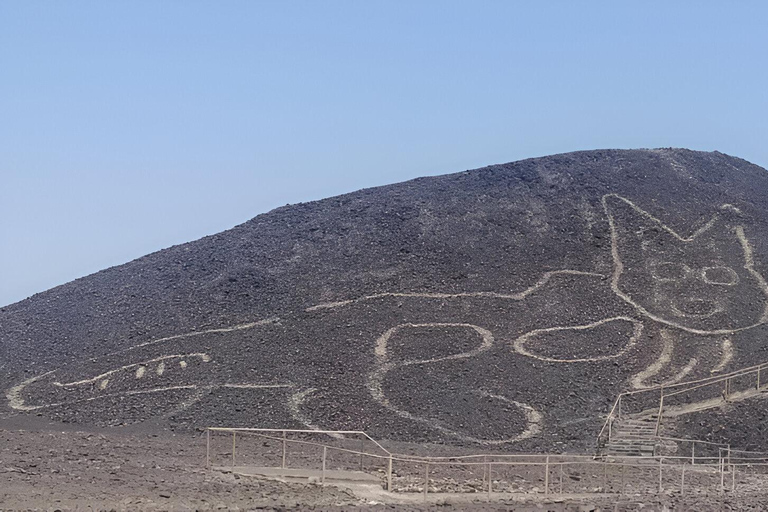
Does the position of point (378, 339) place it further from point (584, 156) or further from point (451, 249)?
point (584, 156)

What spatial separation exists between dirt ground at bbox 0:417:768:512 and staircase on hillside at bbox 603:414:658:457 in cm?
335

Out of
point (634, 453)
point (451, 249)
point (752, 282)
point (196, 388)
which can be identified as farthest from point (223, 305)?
point (752, 282)

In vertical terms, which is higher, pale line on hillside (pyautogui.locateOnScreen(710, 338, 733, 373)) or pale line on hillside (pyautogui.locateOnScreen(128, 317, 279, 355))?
pale line on hillside (pyautogui.locateOnScreen(128, 317, 279, 355))

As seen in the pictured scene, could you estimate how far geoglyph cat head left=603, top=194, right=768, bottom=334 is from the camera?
29.7 m

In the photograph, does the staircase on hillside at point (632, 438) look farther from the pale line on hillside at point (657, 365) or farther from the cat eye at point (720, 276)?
the cat eye at point (720, 276)

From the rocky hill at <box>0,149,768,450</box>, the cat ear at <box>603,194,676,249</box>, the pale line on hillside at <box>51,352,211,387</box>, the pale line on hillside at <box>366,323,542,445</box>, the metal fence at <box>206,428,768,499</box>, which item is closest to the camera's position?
the metal fence at <box>206,428,768,499</box>

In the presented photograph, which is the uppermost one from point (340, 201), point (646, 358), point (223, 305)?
point (340, 201)

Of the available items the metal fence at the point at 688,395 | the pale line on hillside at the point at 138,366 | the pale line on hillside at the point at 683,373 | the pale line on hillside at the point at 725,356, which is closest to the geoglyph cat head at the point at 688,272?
the pale line on hillside at the point at 725,356

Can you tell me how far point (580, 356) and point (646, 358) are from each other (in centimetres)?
179

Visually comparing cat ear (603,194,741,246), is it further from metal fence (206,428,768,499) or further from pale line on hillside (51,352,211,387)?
pale line on hillside (51,352,211,387)

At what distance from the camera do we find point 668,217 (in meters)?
34.9

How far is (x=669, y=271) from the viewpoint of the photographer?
31.9 metres

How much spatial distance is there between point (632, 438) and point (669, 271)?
966 centimetres

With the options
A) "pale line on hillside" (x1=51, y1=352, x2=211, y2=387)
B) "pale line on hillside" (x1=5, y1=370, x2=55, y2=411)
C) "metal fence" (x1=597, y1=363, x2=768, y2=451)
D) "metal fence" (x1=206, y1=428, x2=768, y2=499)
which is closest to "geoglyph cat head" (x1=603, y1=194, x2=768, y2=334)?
"metal fence" (x1=597, y1=363, x2=768, y2=451)
